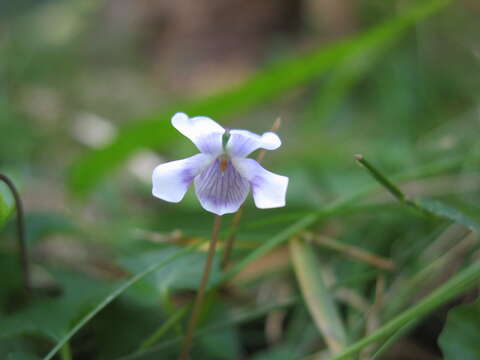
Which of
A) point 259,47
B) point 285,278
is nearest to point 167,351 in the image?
point 285,278

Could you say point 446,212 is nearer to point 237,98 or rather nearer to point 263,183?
point 263,183

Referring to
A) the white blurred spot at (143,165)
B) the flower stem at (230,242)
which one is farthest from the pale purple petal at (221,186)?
the white blurred spot at (143,165)

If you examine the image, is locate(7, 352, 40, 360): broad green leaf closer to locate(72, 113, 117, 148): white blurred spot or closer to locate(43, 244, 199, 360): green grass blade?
locate(43, 244, 199, 360): green grass blade

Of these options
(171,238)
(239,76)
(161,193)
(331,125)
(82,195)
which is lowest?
(161,193)

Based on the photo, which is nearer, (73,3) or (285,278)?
(285,278)

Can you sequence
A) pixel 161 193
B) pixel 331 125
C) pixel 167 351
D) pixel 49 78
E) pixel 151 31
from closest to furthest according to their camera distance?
pixel 161 193 → pixel 167 351 → pixel 331 125 → pixel 49 78 → pixel 151 31

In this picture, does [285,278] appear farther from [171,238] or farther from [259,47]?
[259,47]

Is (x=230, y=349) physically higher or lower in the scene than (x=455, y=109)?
lower
